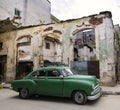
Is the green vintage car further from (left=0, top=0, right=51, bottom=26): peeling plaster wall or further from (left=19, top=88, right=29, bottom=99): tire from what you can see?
(left=0, top=0, right=51, bottom=26): peeling plaster wall

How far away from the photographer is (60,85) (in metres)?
8.13

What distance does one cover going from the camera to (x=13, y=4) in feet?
80.1

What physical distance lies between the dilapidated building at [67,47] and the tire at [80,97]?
563cm

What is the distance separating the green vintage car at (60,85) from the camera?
7594mm

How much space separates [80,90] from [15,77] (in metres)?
10.7

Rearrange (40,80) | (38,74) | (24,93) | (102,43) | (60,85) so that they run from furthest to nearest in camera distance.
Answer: (102,43), (24,93), (38,74), (40,80), (60,85)

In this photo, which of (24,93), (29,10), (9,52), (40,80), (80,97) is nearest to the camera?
(80,97)

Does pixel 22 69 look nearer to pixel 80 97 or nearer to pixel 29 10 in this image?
pixel 80 97

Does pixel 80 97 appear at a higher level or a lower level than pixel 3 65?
lower

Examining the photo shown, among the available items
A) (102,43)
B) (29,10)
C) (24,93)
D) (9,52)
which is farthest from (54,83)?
(29,10)

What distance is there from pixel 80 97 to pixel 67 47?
750 cm

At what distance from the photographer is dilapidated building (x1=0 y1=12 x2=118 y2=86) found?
13.1m

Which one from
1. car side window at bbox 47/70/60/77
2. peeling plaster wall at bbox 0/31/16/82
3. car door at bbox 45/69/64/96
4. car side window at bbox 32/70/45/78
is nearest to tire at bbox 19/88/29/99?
car side window at bbox 32/70/45/78

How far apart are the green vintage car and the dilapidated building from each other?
5059 millimetres
